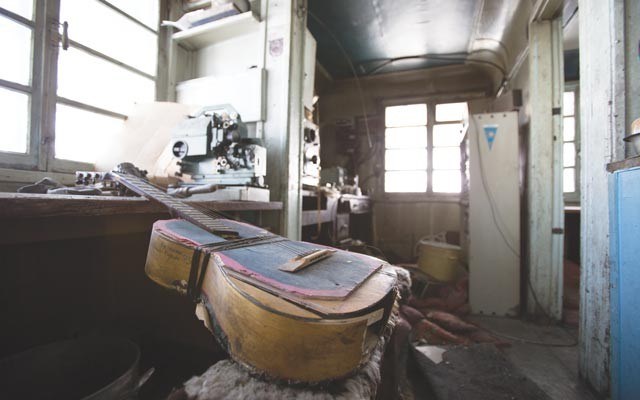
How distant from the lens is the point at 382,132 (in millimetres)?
5312

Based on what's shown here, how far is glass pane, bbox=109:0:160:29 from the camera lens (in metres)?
2.55

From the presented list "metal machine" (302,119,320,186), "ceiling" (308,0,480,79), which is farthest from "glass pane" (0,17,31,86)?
"ceiling" (308,0,480,79)

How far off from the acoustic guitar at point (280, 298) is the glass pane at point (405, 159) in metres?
4.68

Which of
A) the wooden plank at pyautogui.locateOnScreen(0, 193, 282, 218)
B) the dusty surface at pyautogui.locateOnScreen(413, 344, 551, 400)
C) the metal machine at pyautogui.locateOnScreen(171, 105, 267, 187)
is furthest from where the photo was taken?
the metal machine at pyautogui.locateOnScreen(171, 105, 267, 187)

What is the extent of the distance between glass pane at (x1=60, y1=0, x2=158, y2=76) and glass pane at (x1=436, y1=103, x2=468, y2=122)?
4410mm

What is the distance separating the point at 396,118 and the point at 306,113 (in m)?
2.99

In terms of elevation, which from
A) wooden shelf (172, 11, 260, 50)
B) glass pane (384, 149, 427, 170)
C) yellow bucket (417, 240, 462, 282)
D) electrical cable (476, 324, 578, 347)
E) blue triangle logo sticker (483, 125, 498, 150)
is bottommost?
electrical cable (476, 324, 578, 347)

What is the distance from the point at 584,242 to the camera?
155cm

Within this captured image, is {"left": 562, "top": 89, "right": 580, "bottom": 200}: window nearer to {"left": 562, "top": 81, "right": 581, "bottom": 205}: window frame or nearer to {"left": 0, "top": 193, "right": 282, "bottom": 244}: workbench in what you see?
{"left": 562, "top": 81, "right": 581, "bottom": 205}: window frame

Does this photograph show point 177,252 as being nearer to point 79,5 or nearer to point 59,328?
point 59,328

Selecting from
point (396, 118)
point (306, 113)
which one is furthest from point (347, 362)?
point (396, 118)

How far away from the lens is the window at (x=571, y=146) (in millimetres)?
3965

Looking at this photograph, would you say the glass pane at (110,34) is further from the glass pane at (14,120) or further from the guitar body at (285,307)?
the guitar body at (285,307)

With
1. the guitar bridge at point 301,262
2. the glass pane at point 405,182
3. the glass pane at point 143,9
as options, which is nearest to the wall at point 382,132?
the glass pane at point 405,182
